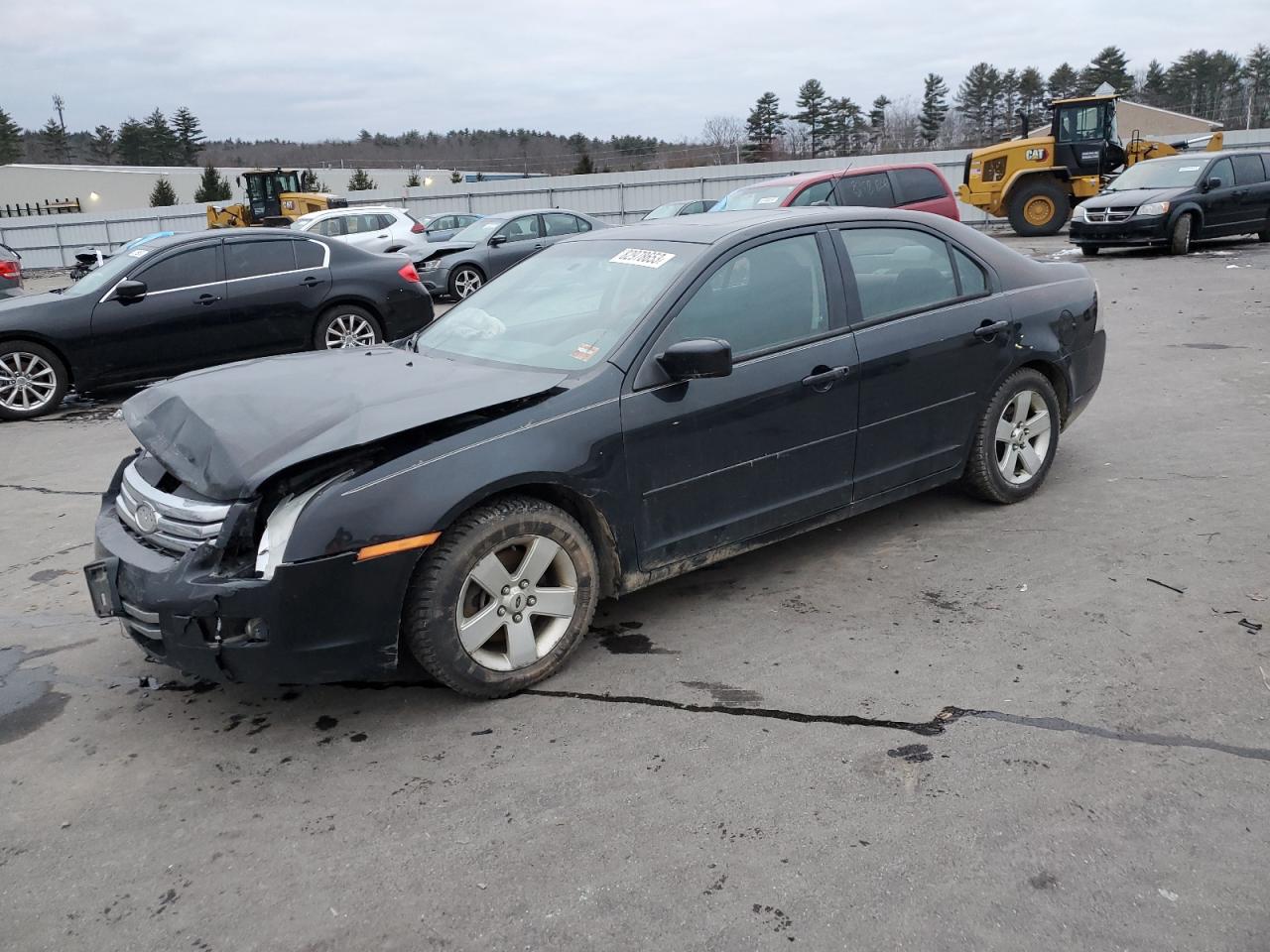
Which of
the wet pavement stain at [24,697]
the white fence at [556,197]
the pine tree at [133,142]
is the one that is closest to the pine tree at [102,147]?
the pine tree at [133,142]

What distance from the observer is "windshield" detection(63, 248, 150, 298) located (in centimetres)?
923

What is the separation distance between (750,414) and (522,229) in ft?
49.7

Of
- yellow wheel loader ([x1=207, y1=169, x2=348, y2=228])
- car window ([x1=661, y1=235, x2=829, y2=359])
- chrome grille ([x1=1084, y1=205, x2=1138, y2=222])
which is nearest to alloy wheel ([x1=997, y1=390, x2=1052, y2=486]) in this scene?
car window ([x1=661, y1=235, x2=829, y2=359])

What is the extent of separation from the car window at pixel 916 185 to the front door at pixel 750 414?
33.6 feet

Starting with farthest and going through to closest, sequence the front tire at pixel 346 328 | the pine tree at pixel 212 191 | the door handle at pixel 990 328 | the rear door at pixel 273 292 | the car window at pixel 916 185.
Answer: the pine tree at pixel 212 191, the car window at pixel 916 185, the front tire at pixel 346 328, the rear door at pixel 273 292, the door handle at pixel 990 328

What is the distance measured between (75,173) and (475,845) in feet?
245

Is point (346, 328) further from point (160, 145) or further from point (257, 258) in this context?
point (160, 145)

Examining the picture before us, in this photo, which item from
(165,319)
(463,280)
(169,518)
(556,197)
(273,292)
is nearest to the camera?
(169,518)

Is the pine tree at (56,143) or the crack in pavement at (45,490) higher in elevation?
the pine tree at (56,143)

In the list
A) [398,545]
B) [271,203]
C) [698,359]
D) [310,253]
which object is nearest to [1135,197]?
[310,253]

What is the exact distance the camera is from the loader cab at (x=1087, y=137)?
22.2 m

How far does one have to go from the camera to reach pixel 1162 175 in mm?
17938

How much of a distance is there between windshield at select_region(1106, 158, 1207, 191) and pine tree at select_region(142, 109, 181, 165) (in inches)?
3910

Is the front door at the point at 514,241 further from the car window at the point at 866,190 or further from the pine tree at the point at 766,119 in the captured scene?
the pine tree at the point at 766,119
